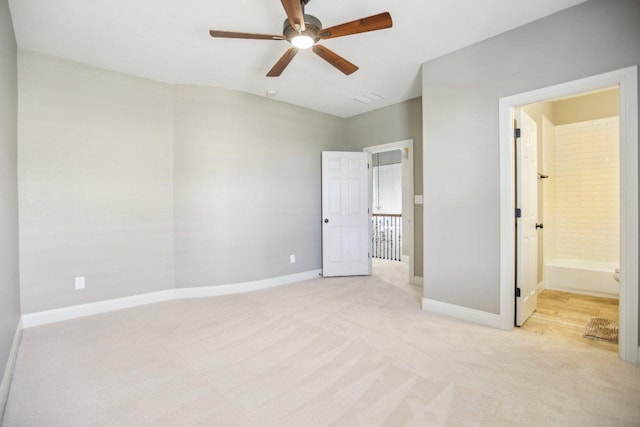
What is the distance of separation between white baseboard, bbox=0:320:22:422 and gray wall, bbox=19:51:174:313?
0.55m

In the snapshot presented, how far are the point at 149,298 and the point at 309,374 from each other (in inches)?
99.7

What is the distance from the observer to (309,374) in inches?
82.8

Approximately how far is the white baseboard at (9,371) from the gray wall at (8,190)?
61mm

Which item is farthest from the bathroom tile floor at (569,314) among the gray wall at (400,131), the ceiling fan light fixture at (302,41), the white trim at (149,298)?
the ceiling fan light fixture at (302,41)

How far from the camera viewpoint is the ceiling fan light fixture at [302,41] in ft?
7.55

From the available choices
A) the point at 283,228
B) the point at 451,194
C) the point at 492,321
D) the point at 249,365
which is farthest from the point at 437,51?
the point at 249,365

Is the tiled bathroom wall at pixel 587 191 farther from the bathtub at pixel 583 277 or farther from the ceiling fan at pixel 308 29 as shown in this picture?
the ceiling fan at pixel 308 29

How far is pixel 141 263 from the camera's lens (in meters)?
3.66

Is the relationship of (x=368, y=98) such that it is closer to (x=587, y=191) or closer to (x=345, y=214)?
(x=345, y=214)

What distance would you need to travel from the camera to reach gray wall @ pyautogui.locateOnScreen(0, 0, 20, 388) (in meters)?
2.04

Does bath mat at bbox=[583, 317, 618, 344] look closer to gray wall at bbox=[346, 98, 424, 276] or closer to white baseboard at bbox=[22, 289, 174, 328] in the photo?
gray wall at bbox=[346, 98, 424, 276]

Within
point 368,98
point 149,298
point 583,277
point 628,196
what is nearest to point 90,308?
point 149,298

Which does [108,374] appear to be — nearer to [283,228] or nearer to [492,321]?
[283,228]

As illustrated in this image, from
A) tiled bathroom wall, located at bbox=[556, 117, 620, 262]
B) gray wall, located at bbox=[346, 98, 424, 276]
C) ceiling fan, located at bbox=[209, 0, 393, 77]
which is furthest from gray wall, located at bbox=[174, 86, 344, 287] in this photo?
tiled bathroom wall, located at bbox=[556, 117, 620, 262]
